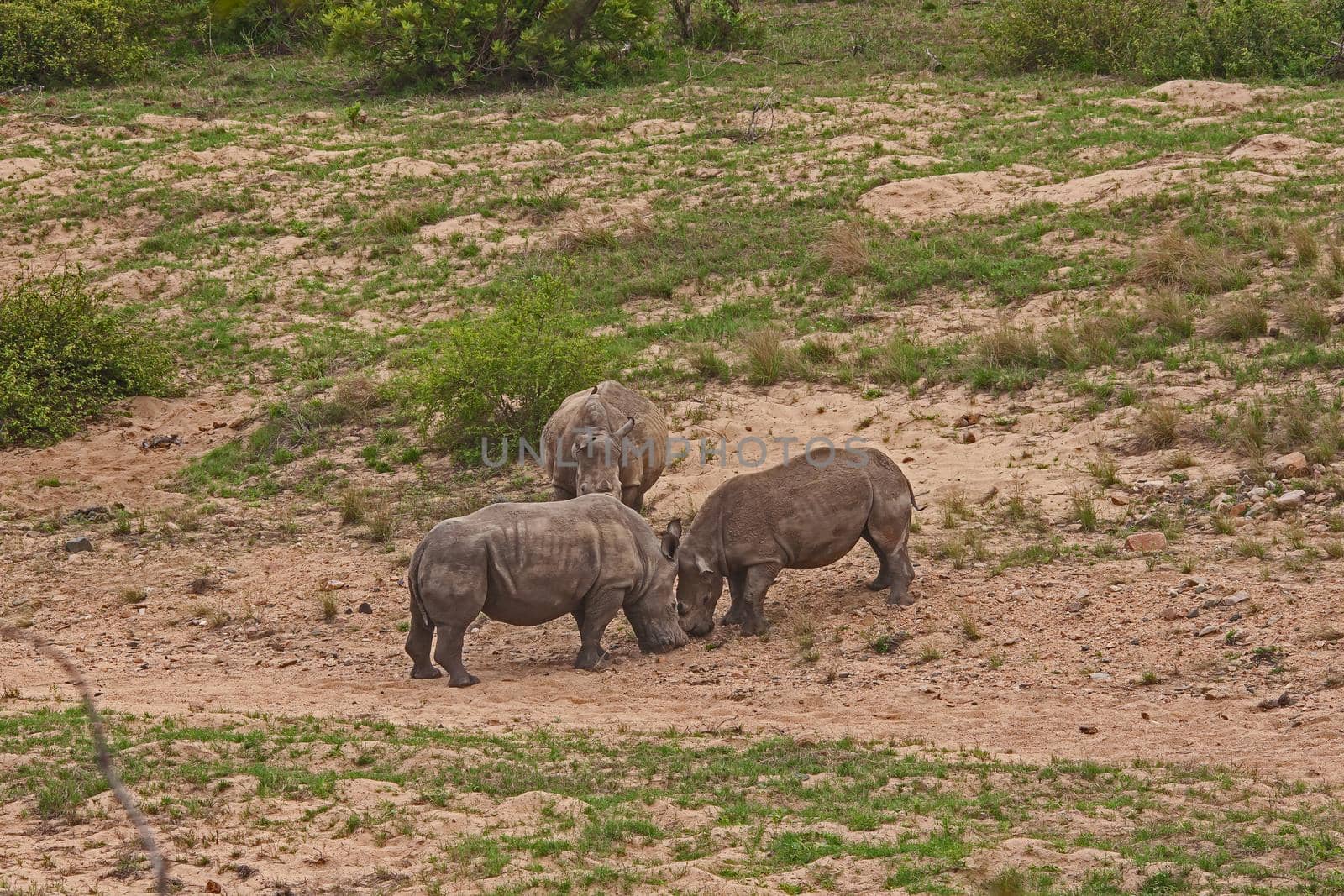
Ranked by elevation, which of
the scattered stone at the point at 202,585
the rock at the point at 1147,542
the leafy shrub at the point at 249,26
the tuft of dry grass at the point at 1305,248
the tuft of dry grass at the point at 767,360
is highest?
the leafy shrub at the point at 249,26

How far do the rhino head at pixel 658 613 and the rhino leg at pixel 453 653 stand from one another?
132cm

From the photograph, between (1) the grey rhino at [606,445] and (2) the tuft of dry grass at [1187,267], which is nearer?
(1) the grey rhino at [606,445]

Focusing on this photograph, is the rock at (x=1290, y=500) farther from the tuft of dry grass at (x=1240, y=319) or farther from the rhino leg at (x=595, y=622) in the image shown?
the rhino leg at (x=595, y=622)

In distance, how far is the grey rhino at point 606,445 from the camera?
1245cm

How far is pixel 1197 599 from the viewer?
1102cm

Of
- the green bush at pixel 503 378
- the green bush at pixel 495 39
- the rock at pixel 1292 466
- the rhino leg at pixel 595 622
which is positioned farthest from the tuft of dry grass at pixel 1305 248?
the green bush at pixel 495 39

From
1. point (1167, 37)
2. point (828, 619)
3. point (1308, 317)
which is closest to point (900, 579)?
point (828, 619)

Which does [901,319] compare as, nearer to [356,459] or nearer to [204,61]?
[356,459]

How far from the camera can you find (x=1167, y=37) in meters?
25.2

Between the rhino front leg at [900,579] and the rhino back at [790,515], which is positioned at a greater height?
the rhino back at [790,515]

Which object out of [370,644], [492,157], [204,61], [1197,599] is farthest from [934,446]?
[204,61]

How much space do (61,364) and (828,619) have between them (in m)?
10.6

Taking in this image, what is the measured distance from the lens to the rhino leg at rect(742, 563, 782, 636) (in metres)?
11.7

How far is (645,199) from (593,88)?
6591 mm
